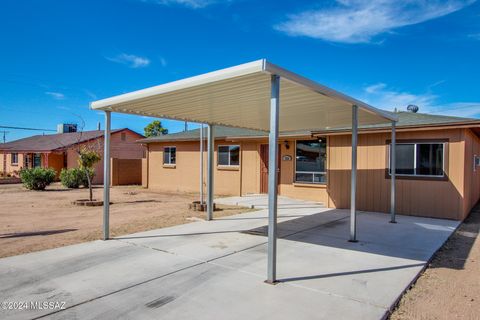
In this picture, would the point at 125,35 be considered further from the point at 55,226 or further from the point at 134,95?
the point at 134,95

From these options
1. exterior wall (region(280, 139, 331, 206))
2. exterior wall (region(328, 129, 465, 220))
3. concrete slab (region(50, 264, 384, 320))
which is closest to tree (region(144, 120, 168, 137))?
exterior wall (region(280, 139, 331, 206))

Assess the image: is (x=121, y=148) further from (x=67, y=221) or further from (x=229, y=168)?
(x=67, y=221)

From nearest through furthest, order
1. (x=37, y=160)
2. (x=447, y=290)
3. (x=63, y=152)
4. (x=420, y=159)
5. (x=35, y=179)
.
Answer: (x=447, y=290) < (x=420, y=159) < (x=35, y=179) < (x=63, y=152) < (x=37, y=160)

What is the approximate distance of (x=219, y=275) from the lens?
14.4ft

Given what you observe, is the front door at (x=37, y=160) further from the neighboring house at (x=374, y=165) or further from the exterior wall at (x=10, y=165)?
the neighboring house at (x=374, y=165)

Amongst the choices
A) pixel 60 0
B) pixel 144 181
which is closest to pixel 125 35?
pixel 60 0

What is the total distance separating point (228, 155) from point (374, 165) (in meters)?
7.22

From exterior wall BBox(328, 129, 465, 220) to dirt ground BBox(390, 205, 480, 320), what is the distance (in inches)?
116

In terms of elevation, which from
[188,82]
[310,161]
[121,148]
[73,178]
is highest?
[188,82]

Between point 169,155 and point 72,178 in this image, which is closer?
point 169,155

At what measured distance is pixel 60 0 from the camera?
11031 mm

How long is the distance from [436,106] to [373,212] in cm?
2485

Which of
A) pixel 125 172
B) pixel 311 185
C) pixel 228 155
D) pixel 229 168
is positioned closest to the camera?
pixel 311 185

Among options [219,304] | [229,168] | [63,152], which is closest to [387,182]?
[229,168]
